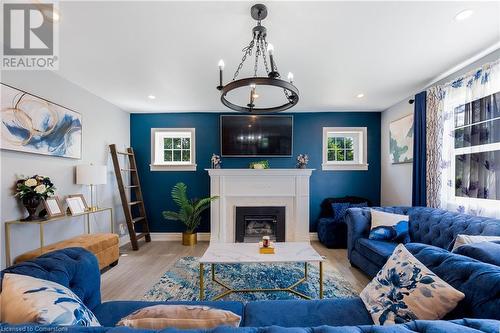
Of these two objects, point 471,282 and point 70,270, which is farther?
point 70,270

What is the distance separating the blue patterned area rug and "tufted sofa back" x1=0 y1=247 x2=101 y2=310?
1.06 meters

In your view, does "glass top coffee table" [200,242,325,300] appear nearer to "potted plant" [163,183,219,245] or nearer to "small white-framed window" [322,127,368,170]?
"potted plant" [163,183,219,245]

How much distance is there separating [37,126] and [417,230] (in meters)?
4.51

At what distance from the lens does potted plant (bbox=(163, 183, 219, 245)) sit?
4.18 metres

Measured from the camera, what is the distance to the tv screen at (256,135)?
4.48 meters

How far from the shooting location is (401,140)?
151 inches

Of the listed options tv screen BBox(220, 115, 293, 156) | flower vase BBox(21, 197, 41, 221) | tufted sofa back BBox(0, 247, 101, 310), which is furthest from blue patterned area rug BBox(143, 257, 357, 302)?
tv screen BBox(220, 115, 293, 156)

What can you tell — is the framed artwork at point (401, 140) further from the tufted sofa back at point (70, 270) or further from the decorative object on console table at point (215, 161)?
the tufted sofa back at point (70, 270)

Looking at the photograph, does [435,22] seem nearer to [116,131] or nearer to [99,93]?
[99,93]

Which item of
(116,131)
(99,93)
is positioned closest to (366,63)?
(99,93)

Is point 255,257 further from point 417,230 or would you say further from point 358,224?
point 417,230

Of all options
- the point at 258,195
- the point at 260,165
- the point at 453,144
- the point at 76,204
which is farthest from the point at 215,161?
the point at 453,144

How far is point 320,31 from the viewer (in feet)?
6.56

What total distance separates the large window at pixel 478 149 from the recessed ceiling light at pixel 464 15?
3.08ft
